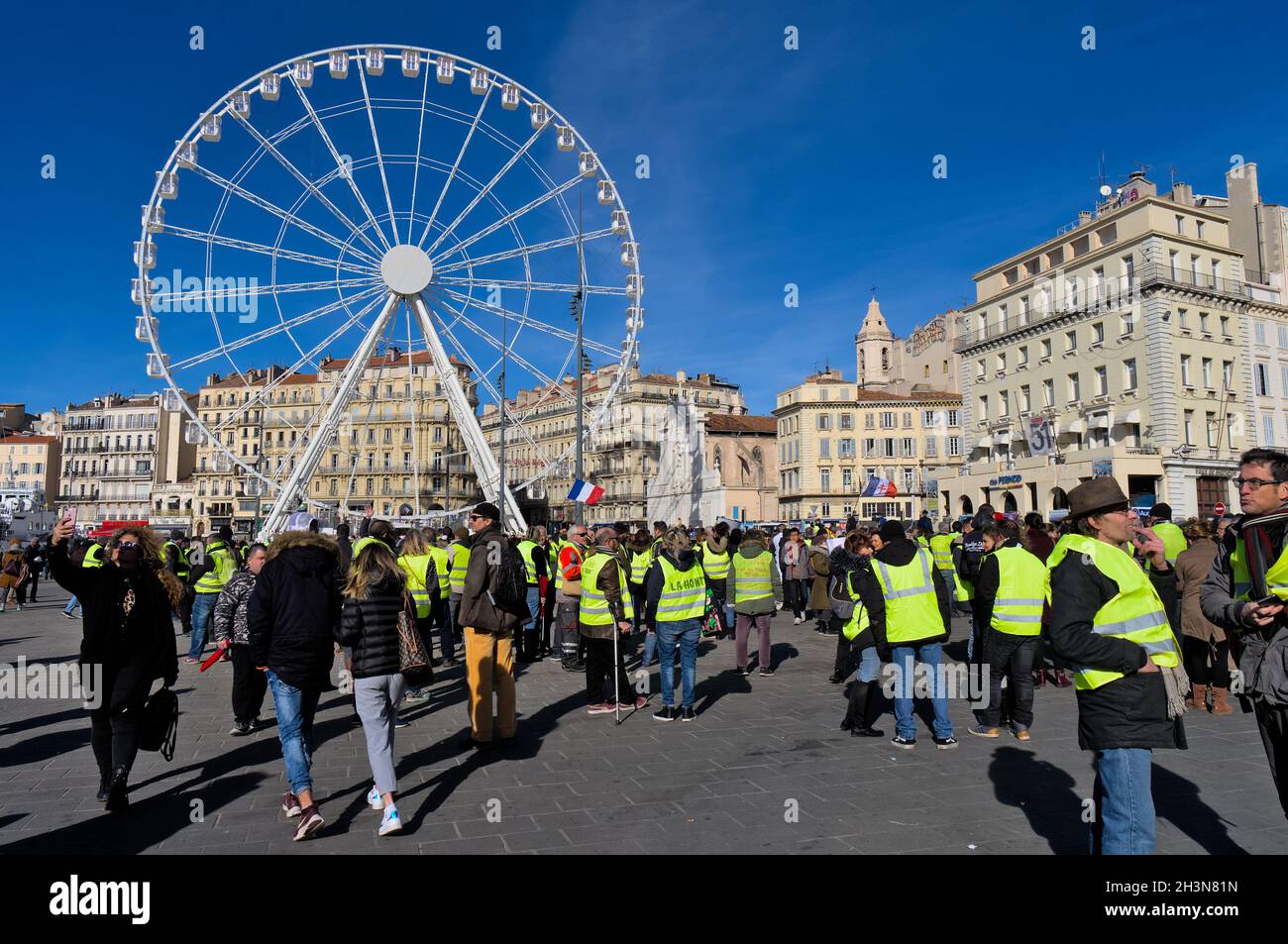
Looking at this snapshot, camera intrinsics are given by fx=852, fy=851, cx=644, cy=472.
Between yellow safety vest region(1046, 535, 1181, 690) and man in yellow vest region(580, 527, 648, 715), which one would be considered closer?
yellow safety vest region(1046, 535, 1181, 690)

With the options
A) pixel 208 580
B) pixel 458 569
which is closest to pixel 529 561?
pixel 458 569

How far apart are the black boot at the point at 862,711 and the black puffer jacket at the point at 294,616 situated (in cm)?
463

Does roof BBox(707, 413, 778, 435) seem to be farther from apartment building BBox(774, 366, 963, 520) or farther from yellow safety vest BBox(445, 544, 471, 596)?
yellow safety vest BBox(445, 544, 471, 596)

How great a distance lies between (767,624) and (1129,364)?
39.1m

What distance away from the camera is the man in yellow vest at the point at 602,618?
8.64 metres

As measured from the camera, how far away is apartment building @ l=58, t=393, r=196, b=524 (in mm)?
88625

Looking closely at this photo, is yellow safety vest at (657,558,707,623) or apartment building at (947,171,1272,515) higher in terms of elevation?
apartment building at (947,171,1272,515)

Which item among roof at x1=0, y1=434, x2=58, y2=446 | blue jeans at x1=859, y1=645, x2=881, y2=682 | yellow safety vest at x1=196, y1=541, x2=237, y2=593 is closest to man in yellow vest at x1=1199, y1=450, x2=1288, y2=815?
blue jeans at x1=859, y1=645, x2=881, y2=682

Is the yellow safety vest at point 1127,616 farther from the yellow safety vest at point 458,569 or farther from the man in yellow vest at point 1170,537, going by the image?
the yellow safety vest at point 458,569

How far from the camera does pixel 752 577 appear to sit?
36.0 feet

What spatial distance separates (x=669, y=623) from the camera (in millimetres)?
8359

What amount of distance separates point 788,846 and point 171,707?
450 centimetres

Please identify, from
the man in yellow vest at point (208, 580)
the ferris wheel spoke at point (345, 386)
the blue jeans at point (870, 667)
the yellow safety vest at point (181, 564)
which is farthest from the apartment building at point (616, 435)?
the blue jeans at point (870, 667)
